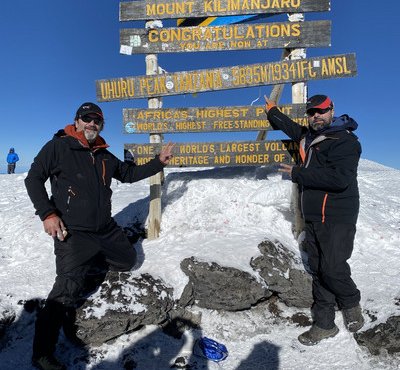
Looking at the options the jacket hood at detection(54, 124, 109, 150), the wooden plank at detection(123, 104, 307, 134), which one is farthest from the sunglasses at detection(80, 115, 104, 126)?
the wooden plank at detection(123, 104, 307, 134)

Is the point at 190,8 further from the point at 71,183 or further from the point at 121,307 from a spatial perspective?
the point at 121,307

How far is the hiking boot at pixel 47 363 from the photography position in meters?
4.18

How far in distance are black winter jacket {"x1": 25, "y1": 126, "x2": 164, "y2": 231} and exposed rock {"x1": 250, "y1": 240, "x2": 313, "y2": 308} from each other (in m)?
2.82

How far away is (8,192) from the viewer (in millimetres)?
12328

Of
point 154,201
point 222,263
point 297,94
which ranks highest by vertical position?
point 297,94

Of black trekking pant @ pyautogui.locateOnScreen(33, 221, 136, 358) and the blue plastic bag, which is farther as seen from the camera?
the blue plastic bag

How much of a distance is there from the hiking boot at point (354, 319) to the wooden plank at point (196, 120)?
3490mm

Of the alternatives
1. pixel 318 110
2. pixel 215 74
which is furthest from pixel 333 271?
pixel 215 74

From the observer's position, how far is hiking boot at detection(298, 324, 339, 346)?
4.88 m

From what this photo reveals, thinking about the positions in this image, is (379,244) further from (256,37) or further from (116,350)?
(116,350)

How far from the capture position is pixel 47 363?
13.7 feet

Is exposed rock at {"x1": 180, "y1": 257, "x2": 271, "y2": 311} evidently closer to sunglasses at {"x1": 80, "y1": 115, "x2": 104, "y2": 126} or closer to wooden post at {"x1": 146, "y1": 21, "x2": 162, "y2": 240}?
wooden post at {"x1": 146, "y1": 21, "x2": 162, "y2": 240}

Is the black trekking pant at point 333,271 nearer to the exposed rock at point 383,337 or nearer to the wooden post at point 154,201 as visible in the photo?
the exposed rock at point 383,337

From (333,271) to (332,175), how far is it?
4.62 ft
